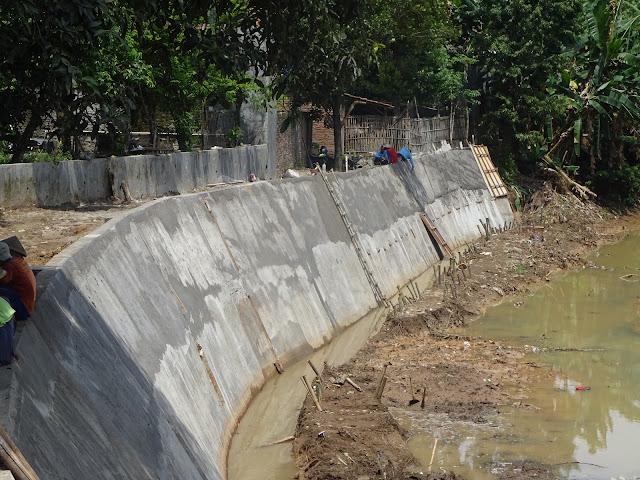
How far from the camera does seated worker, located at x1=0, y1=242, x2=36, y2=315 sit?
665 centimetres

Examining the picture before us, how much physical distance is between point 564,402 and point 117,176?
977 centimetres

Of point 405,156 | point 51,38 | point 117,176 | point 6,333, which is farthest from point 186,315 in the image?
point 405,156

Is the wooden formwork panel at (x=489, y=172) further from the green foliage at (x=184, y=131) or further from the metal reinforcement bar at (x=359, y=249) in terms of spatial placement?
the metal reinforcement bar at (x=359, y=249)

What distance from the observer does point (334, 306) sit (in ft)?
50.8

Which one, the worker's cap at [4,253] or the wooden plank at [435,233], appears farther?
the wooden plank at [435,233]

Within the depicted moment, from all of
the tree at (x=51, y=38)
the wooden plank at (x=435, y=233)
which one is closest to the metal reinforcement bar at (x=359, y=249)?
the wooden plank at (x=435, y=233)

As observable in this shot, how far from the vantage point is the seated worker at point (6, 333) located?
5836 millimetres

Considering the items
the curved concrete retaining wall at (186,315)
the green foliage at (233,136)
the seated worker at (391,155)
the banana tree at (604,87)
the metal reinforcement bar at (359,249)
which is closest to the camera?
the curved concrete retaining wall at (186,315)

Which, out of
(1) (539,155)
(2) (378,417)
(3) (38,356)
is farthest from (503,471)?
(1) (539,155)

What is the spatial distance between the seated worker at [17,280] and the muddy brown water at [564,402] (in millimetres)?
5308

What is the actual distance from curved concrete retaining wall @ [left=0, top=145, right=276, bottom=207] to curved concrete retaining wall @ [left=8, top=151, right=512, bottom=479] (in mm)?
3654

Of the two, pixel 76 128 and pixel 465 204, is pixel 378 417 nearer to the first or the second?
pixel 76 128

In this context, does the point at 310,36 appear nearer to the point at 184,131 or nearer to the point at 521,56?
the point at 184,131

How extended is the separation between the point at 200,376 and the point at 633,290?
43.5 ft
